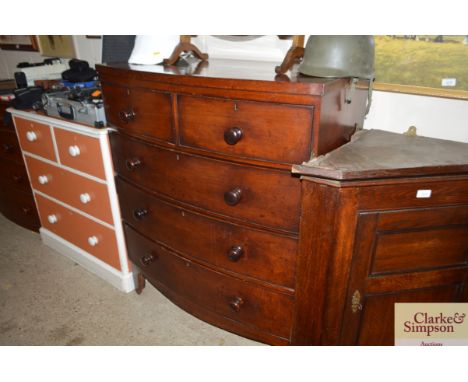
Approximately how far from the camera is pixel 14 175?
261 cm

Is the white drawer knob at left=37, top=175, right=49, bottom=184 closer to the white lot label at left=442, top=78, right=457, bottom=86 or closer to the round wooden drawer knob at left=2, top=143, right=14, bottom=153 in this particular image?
the round wooden drawer knob at left=2, top=143, right=14, bottom=153

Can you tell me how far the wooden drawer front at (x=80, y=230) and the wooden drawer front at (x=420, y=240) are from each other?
57.7 inches

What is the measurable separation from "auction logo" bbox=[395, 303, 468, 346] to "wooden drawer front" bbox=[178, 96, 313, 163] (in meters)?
0.69

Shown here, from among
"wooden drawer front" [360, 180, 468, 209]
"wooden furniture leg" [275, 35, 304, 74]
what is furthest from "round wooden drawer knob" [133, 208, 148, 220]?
"wooden drawer front" [360, 180, 468, 209]

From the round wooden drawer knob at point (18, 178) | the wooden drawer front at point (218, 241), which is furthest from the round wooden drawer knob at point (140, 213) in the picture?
the round wooden drawer knob at point (18, 178)

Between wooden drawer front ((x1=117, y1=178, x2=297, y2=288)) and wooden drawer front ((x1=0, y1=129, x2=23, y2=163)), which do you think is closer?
wooden drawer front ((x1=117, y1=178, x2=297, y2=288))

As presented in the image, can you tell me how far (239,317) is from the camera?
1.43 metres

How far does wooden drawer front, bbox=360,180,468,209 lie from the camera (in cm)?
104

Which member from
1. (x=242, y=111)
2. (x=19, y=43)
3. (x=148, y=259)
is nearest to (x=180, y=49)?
(x=242, y=111)

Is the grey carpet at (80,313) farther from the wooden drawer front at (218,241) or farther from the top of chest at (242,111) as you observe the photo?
the top of chest at (242,111)

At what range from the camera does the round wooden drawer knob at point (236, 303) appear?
1.35 metres

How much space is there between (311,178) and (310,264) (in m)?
0.30

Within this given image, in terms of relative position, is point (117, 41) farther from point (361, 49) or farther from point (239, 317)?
point (239, 317)
